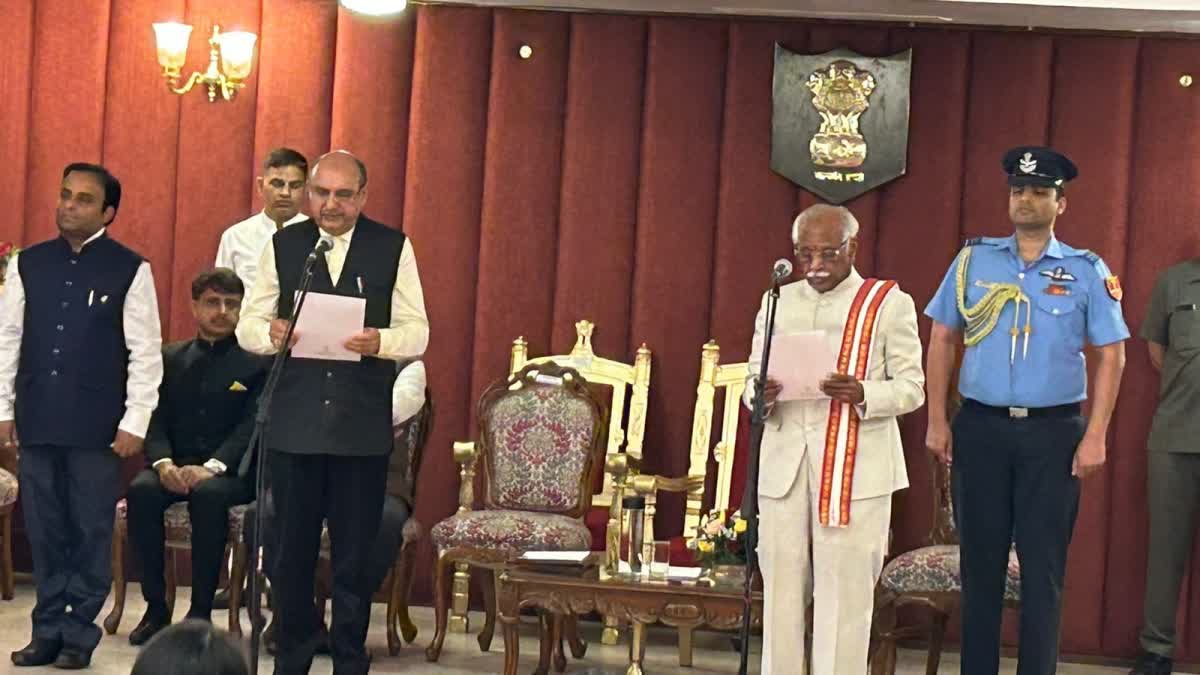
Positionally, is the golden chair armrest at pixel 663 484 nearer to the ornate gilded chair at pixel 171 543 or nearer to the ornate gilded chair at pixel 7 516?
the ornate gilded chair at pixel 171 543

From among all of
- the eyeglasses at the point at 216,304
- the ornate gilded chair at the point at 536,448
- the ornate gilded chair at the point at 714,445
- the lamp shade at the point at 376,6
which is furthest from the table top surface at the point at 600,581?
the lamp shade at the point at 376,6

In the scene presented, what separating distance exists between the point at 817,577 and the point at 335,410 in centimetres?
138

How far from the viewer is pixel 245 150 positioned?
24.6 feet

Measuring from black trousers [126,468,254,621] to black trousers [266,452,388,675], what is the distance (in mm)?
1120

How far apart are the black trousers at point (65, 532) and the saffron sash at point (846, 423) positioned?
88.4 inches

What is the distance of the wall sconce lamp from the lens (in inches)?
286

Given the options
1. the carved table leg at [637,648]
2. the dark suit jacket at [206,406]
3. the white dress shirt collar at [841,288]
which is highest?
the white dress shirt collar at [841,288]

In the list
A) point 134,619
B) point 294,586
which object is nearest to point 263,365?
point 134,619

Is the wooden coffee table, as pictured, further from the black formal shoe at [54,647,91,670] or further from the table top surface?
the black formal shoe at [54,647,91,670]

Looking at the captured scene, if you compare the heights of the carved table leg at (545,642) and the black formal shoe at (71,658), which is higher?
the carved table leg at (545,642)

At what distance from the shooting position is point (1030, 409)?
508 cm

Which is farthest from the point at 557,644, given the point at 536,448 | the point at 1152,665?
the point at 1152,665

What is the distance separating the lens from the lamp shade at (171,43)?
7250 millimetres

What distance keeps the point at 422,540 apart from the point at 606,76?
78.5 inches
